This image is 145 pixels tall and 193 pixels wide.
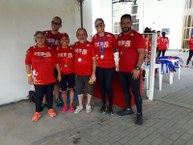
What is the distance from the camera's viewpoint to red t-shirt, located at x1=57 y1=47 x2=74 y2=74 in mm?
3074

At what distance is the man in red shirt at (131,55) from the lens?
262 centimetres

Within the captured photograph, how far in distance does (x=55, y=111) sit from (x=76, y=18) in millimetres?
2294

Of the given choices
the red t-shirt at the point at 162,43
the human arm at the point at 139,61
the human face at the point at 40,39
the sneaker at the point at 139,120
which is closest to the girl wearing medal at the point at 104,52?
the human arm at the point at 139,61

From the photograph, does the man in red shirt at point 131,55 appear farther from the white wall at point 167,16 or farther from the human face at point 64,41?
the white wall at point 167,16

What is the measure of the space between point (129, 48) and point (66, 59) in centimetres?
106

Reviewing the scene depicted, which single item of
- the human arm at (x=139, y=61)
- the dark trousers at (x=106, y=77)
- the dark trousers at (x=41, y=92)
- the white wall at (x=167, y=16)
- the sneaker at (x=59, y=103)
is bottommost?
the sneaker at (x=59, y=103)

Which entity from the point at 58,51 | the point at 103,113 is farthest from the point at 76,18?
the point at 103,113

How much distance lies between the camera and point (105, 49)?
288 centimetres

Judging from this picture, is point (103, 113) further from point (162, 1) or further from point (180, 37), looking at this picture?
point (162, 1)

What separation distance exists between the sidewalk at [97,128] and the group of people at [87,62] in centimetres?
18

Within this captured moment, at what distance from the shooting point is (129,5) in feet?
55.5

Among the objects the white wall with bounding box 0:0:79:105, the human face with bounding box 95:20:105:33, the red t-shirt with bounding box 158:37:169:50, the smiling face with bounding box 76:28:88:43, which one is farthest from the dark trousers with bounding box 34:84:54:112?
the red t-shirt with bounding box 158:37:169:50

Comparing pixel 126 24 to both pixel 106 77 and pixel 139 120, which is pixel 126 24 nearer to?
→ pixel 106 77

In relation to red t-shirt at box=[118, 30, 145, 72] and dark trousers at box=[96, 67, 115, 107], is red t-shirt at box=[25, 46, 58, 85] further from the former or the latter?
red t-shirt at box=[118, 30, 145, 72]
